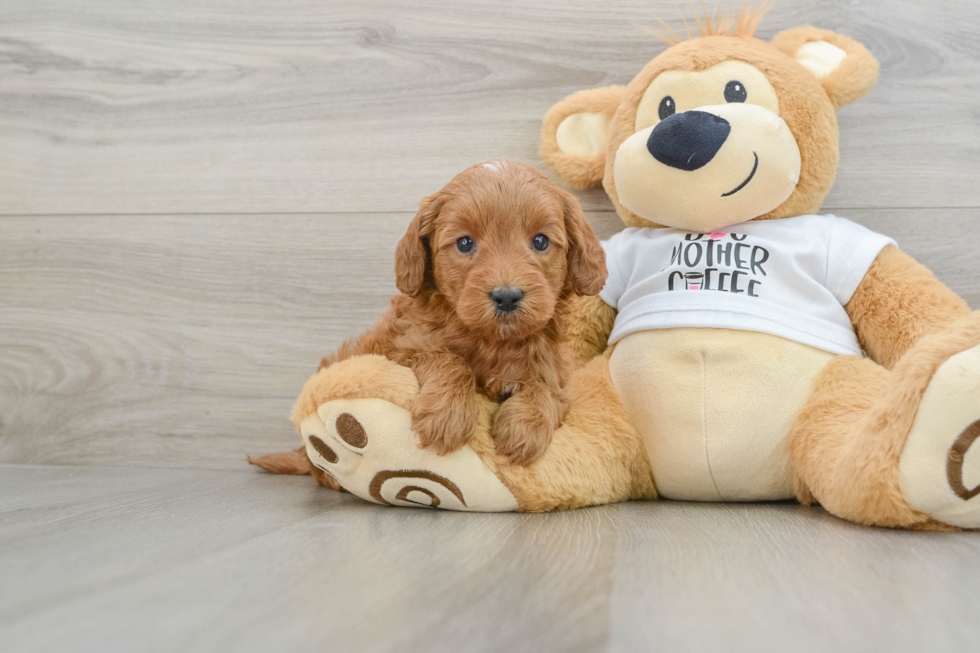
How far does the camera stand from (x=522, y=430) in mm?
847

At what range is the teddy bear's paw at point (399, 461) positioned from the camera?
0.84 m

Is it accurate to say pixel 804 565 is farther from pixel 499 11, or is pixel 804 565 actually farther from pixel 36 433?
pixel 36 433

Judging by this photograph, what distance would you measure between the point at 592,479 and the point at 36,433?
115 centimetres

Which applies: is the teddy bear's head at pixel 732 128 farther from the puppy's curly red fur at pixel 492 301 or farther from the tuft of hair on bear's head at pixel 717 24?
the puppy's curly red fur at pixel 492 301

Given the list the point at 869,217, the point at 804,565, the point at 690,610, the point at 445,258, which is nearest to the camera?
the point at 690,610

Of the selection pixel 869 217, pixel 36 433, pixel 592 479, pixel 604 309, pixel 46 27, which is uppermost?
pixel 46 27

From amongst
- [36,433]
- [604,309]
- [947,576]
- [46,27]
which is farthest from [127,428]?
[947,576]

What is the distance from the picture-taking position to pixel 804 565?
625 mm

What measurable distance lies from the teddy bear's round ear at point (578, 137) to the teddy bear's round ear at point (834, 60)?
273 millimetres

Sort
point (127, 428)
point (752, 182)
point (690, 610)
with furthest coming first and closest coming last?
point (127, 428) < point (752, 182) < point (690, 610)

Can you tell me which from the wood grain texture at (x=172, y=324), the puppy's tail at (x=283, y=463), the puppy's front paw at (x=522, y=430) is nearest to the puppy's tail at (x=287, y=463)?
the puppy's tail at (x=283, y=463)

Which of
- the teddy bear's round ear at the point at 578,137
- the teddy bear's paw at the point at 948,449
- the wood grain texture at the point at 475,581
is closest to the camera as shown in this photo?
the wood grain texture at the point at 475,581

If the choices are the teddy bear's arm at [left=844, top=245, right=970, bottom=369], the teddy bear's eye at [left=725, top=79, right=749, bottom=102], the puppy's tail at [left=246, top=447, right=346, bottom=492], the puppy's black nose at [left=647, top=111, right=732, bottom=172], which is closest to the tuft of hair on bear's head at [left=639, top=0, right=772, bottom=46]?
the teddy bear's eye at [left=725, top=79, right=749, bottom=102]

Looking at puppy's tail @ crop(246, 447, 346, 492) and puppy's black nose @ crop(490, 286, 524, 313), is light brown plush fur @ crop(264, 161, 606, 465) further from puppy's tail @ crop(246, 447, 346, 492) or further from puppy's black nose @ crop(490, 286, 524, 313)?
puppy's tail @ crop(246, 447, 346, 492)
